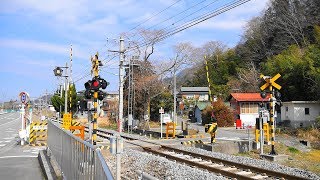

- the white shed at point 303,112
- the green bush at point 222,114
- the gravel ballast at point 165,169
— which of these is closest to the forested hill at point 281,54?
the white shed at point 303,112

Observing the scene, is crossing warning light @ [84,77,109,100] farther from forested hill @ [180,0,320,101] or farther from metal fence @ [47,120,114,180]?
forested hill @ [180,0,320,101]

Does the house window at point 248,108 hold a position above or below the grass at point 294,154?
above

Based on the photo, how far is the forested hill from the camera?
1426 inches

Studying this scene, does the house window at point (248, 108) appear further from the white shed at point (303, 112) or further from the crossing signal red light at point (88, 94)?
the crossing signal red light at point (88, 94)

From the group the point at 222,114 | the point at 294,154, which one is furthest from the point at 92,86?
the point at 222,114

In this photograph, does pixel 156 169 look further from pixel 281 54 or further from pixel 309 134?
pixel 281 54

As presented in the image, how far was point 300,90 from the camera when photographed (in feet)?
122

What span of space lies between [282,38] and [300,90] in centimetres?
1749

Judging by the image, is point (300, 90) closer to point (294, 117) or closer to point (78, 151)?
point (294, 117)

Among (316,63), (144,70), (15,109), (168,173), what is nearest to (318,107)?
(316,63)

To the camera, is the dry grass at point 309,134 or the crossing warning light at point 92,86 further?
the dry grass at point 309,134

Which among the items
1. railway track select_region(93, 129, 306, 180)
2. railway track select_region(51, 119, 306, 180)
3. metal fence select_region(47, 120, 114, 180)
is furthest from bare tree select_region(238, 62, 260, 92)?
metal fence select_region(47, 120, 114, 180)

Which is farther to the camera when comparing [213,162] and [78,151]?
[213,162]

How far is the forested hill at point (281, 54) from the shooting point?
36219mm
